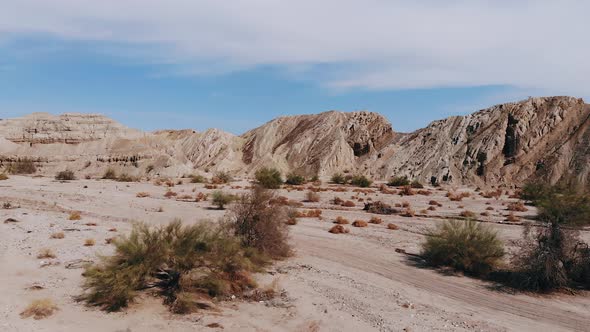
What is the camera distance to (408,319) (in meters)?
11.0

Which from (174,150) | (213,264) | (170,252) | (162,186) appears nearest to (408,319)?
(213,264)

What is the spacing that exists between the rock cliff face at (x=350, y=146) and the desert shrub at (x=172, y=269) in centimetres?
4799

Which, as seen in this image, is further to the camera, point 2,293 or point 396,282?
point 396,282

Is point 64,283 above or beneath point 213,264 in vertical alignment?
beneath

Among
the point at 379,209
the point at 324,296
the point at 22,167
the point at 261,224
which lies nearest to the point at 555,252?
the point at 324,296

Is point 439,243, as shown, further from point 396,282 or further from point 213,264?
point 213,264

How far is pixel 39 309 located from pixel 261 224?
7.14 meters

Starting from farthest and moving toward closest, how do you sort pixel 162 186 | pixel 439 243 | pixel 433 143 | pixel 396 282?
pixel 433 143 → pixel 162 186 → pixel 439 243 → pixel 396 282

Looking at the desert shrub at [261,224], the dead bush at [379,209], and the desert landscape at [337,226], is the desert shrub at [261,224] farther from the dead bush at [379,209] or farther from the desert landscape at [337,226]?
the dead bush at [379,209]

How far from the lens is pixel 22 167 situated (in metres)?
63.3

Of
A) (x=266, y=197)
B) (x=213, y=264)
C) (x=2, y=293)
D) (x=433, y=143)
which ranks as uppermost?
(x=433, y=143)

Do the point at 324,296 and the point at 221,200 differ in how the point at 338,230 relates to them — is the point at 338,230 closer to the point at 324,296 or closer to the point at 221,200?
the point at 324,296

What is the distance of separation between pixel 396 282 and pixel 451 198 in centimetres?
2477

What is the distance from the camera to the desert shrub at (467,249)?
15.2 meters
